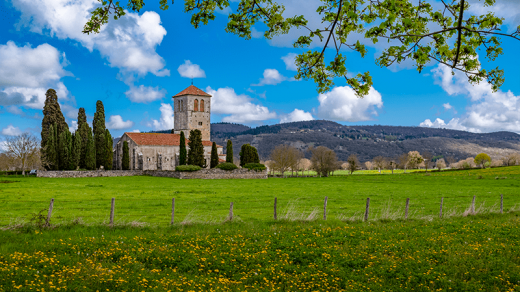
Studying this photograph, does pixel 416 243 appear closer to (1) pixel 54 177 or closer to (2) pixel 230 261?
(2) pixel 230 261

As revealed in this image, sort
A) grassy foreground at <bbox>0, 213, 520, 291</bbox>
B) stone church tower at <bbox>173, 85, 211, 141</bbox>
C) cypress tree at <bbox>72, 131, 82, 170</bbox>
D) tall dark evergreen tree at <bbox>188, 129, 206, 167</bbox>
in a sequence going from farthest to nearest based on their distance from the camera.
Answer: stone church tower at <bbox>173, 85, 211, 141</bbox>
tall dark evergreen tree at <bbox>188, 129, 206, 167</bbox>
cypress tree at <bbox>72, 131, 82, 170</bbox>
grassy foreground at <bbox>0, 213, 520, 291</bbox>

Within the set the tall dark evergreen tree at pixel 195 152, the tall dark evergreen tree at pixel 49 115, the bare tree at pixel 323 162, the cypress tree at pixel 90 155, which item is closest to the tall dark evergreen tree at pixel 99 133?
the cypress tree at pixel 90 155

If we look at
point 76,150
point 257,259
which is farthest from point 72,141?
point 257,259

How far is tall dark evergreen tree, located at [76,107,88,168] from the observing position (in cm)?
6531

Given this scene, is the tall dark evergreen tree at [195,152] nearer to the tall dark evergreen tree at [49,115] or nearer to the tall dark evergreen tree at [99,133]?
the tall dark evergreen tree at [99,133]

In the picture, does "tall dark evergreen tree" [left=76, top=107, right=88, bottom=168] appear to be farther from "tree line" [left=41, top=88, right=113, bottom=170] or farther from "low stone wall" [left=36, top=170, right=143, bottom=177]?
"low stone wall" [left=36, top=170, right=143, bottom=177]

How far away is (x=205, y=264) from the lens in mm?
9953

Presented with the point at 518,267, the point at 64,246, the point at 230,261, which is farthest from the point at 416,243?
the point at 64,246

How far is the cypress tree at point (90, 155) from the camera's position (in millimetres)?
62844

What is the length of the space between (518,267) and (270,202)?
57.0 ft

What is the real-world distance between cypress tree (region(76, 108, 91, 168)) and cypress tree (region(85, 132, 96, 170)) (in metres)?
2.51

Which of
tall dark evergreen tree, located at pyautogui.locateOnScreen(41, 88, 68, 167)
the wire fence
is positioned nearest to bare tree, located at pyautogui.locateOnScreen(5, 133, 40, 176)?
tall dark evergreen tree, located at pyautogui.locateOnScreen(41, 88, 68, 167)

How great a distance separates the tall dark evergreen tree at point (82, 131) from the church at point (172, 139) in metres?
10.9

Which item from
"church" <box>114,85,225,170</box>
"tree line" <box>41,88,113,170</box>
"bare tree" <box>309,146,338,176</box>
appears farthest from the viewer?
"bare tree" <box>309,146,338,176</box>
